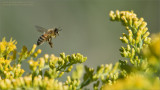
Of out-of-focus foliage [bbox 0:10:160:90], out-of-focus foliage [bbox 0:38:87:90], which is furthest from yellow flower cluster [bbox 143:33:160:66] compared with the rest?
out-of-focus foliage [bbox 0:38:87:90]

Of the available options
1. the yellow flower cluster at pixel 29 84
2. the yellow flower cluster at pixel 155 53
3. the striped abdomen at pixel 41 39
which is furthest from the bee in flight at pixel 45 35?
the yellow flower cluster at pixel 155 53

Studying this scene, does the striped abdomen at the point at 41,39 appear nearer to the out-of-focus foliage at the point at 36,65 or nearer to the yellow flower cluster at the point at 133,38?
the out-of-focus foliage at the point at 36,65

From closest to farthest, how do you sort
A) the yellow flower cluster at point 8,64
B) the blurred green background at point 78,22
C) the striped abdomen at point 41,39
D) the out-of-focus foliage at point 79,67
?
the out-of-focus foliage at point 79,67, the yellow flower cluster at point 8,64, the striped abdomen at point 41,39, the blurred green background at point 78,22

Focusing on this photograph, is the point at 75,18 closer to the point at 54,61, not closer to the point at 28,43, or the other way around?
the point at 28,43

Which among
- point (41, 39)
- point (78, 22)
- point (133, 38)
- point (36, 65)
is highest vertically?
point (78, 22)

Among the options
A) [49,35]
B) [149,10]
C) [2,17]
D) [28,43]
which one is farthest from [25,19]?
[49,35]

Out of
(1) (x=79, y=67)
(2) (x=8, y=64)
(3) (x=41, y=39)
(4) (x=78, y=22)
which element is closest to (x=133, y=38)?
(1) (x=79, y=67)

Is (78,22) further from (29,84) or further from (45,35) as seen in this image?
(29,84)

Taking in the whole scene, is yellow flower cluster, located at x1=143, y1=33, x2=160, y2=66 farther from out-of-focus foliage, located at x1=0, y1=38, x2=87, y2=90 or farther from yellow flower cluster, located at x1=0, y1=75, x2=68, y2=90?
out-of-focus foliage, located at x1=0, y1=38, x2=87, y2=90
